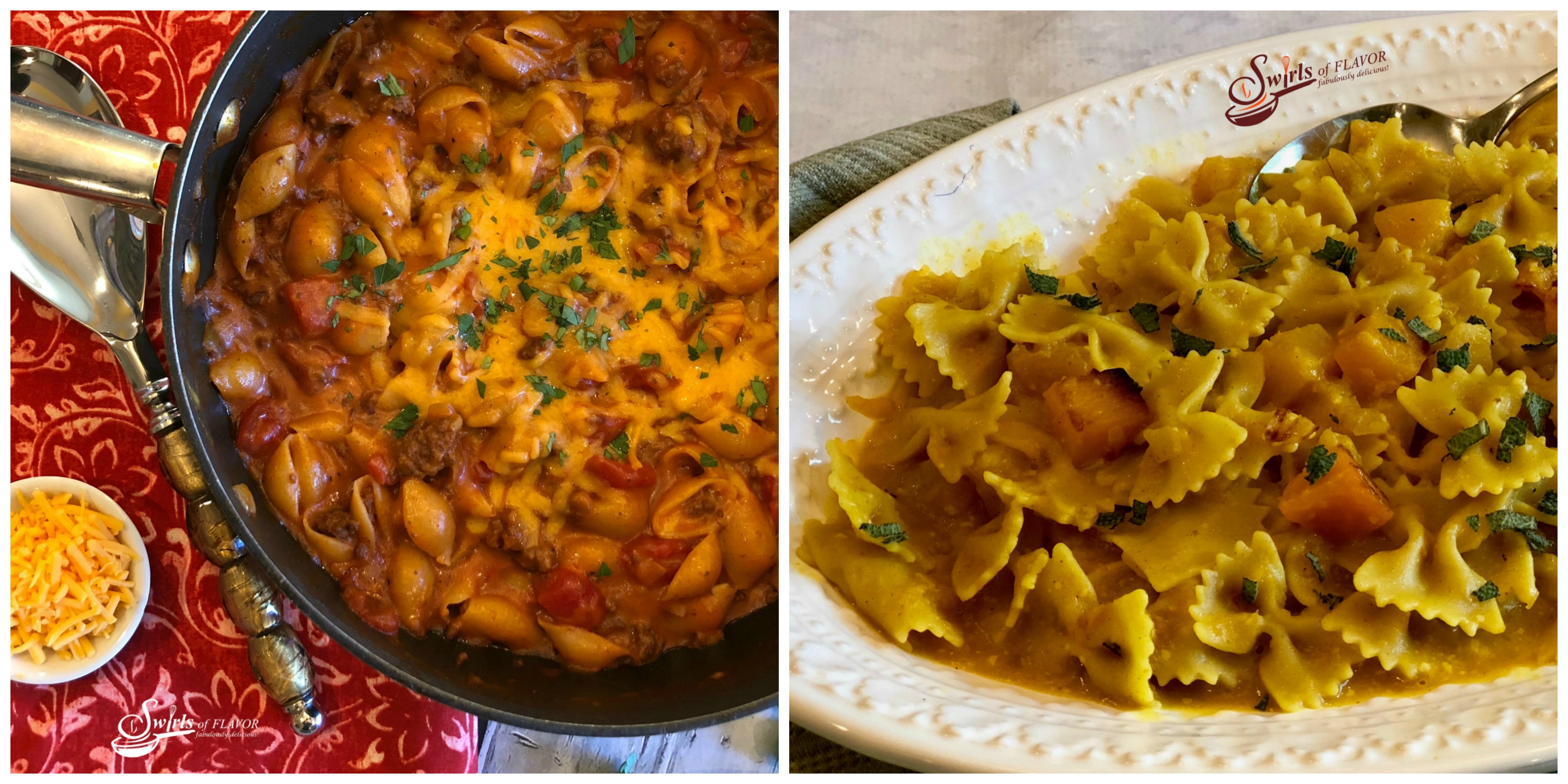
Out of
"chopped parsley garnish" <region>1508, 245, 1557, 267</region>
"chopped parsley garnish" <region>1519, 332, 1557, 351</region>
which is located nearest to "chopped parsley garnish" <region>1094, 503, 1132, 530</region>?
"chopped parsley garnish" <region>1519, 332, 1557, 351</region>

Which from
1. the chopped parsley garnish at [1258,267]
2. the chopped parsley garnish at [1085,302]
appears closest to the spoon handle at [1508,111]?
the chopped parsley garnish at [1258,267]

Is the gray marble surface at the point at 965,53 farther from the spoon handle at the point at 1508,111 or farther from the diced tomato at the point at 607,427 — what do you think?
the diced tomato at the point at 607,427

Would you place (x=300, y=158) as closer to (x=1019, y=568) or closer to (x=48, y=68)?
(x=48, y=68)

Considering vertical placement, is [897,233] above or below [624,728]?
above

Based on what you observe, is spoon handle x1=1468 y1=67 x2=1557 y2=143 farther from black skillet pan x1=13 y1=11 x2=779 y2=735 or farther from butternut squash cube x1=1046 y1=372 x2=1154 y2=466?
black skillet pan x1=13 y1=11 x2=779 y2=735
